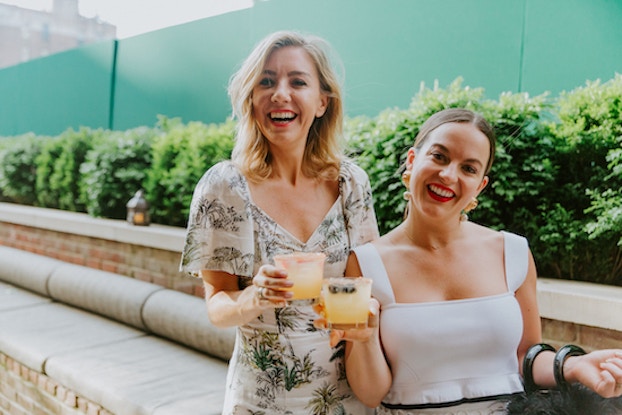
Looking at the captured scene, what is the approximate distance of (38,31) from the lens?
1443 cm

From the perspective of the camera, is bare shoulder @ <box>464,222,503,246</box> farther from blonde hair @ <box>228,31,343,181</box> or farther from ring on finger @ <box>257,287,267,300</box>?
ring on finger @ <box>257,287,267,300</box>

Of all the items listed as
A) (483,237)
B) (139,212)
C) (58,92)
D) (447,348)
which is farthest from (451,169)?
(58,92)

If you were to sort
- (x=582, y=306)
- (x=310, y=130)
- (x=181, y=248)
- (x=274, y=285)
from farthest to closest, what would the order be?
1. (x=181, y=248)
2. (x=582, y=306)
3. (x=310, y=130)
4. (x=274, y=285)

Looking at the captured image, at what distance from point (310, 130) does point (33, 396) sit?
9.73 ft

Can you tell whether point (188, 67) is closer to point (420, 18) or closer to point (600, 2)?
point (420, 18)

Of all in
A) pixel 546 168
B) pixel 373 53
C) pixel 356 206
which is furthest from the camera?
pixel 373 53

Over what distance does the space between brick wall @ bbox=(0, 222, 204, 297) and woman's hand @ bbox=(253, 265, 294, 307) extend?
9.17ft

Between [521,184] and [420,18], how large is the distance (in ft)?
6.66

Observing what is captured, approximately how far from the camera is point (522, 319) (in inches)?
63.3

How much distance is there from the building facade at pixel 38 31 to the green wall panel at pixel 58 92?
364cm

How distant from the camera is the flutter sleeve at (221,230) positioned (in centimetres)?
159

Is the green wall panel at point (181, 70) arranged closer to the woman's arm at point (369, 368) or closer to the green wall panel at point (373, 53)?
the green wall panel at point (373, 53)

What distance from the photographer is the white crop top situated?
1.48 meters

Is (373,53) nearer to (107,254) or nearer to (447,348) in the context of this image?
(107,254)
